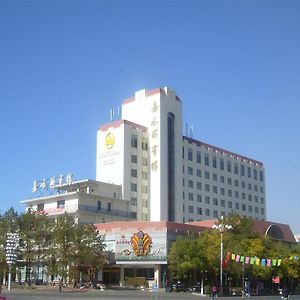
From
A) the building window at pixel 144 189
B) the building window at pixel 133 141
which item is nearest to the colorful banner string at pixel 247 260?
the building window at pixel 144 189

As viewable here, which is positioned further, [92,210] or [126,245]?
[92,210]

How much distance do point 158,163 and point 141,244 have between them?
29194 millimetres

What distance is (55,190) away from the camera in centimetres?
10169

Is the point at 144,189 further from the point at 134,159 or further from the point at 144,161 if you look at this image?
the point at 134,159

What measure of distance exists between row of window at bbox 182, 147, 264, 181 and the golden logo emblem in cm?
3757

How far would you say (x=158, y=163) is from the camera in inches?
3989

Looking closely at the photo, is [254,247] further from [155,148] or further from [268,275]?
[155,148]

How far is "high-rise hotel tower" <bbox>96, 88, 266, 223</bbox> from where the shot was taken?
330 feet

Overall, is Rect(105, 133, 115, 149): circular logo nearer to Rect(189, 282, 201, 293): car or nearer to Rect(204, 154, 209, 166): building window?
Rect(204, 154, 209, 166): building window

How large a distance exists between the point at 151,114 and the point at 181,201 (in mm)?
17473

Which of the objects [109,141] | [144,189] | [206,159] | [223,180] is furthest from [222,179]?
[109,141]

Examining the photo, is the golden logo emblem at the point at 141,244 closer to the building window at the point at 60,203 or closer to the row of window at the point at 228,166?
the building window at the point at 60,203

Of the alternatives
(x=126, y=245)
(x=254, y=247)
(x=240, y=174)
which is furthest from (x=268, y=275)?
(x=240, y=174)

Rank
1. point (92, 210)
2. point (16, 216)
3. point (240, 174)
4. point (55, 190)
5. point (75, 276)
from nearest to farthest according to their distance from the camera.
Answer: point (75, 276) < point (16, 216) < point (92, 210) < point (55, 190) < point (240, 174)
